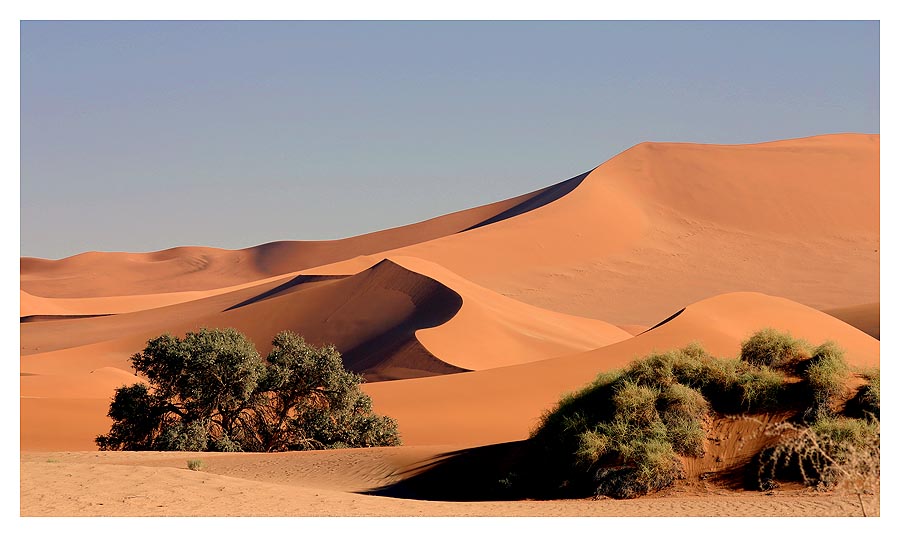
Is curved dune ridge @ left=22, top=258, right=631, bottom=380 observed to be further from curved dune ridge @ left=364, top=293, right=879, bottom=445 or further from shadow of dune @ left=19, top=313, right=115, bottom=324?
shadow of dune @ left=19, top=313, right=115, bottom=324

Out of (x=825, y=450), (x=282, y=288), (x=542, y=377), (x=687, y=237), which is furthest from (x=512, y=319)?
(x=687, y=237)

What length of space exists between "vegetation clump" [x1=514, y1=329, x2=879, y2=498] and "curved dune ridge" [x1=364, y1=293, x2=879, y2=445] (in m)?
7.75

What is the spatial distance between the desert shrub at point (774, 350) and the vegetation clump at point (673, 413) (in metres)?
0.01

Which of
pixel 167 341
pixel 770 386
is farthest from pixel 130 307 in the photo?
pixel 770 386

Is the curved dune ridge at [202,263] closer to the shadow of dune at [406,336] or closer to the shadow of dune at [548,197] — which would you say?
the shadow of dune at [548,197]

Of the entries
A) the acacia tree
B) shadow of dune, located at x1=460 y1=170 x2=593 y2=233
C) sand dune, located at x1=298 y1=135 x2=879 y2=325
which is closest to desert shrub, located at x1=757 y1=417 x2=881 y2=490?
the acacia tree

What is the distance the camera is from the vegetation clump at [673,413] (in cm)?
1388

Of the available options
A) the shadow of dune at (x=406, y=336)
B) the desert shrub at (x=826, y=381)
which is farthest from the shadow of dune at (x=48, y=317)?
the desert shrub at (x=826, y=381)

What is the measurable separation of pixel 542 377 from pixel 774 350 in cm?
1415

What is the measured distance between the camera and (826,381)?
48.1ft

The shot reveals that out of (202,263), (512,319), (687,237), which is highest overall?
(202,263)

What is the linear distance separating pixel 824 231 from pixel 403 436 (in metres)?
62.6

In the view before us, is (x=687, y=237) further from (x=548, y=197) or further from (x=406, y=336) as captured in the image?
(x=406, y=336)
